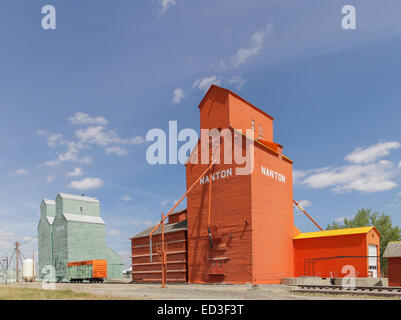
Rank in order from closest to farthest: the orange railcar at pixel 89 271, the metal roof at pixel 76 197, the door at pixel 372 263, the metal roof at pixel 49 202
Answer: the door at pixel 372 263
the orange railcar at pixel 89 271
the metal roof at pixel 76 197
the metal roof at pixel 49 202

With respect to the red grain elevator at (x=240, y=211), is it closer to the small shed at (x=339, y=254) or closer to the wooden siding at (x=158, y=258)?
the wooden siding at (x=158, y=258)

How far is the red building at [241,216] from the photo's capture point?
106ft

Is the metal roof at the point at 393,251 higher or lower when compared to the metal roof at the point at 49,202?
lower

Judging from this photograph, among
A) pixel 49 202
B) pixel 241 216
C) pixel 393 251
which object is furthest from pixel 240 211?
pixel 49 202

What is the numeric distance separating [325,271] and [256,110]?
54.5 ft

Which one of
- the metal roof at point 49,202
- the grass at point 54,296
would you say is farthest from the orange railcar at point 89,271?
the grass at point 54,296

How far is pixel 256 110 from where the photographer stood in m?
39.5

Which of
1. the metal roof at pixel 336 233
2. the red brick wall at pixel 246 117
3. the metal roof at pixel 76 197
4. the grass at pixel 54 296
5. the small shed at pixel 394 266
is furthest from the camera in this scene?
the metal roof at pixel 76 197

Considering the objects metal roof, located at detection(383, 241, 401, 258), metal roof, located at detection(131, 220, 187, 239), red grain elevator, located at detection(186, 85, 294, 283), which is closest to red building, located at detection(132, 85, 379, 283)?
red grain elevator, located at detection(186, 85, 294, 283)

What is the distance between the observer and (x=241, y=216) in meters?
32.7
